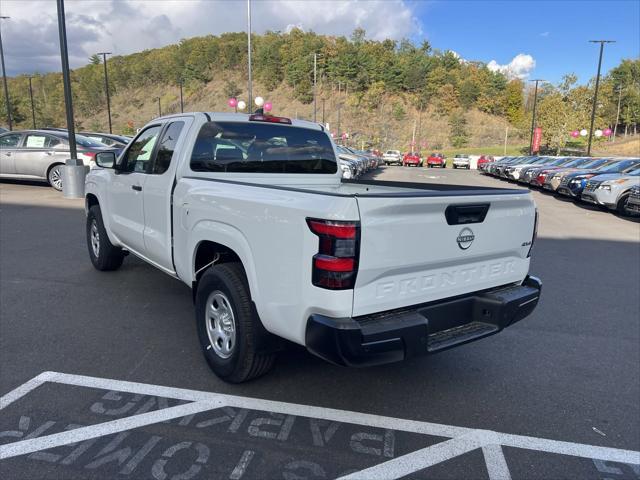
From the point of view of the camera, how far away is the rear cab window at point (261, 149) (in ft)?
13.5

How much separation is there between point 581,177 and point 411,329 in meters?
16.1

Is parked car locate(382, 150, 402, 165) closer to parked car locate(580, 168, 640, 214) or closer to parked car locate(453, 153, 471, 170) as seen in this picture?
parked car locate(453, 153, 471, 170)

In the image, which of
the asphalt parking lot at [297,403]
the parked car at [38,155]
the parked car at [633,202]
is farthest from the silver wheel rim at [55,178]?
the parked car at [633,202]

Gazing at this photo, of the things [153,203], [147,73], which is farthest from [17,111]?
[153,203]

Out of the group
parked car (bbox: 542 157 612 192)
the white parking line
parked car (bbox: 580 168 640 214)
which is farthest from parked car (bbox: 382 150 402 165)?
the white parking line

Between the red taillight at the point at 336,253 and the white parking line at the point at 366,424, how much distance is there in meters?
1.03

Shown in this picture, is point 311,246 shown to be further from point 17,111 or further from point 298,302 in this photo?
point 17,111

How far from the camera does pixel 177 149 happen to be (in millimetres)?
4094

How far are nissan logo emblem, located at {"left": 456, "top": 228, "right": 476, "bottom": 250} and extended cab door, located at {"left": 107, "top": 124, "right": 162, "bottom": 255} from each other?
294cm

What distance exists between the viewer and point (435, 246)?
283 cm

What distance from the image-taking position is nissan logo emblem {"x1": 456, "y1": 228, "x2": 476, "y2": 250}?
2.96 metres

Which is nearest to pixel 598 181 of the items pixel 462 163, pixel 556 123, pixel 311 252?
pixel 311 252

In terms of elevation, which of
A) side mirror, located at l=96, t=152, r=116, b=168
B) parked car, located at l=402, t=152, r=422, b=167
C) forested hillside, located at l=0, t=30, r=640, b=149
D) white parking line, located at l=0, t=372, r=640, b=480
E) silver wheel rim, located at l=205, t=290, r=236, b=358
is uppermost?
forested hillside, located at l=0, t=30, r=640, b=149

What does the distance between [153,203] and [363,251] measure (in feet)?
8.36
